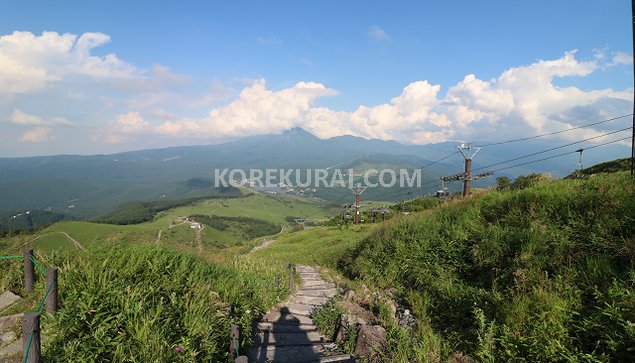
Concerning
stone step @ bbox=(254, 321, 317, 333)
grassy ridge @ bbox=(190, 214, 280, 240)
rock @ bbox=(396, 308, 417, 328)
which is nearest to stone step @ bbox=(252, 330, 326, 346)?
stone step @ bbox=(254, 321, 317, 333)

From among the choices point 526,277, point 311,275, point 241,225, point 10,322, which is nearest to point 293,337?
point 526,277

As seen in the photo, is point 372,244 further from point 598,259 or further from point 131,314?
point 131,314

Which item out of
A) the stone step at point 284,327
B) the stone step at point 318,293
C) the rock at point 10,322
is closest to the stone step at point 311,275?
the stone step at point 318,293

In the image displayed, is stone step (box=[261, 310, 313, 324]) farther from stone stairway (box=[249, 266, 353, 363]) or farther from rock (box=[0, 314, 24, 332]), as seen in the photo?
rock (box=[0, 314, 24, 332])

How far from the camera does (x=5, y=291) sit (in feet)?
23.6

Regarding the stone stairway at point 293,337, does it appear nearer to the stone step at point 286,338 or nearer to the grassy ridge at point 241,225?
the stone step at point 286,338

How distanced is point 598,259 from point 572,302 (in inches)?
54.6

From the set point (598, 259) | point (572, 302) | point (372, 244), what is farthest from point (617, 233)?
point (372, 244)

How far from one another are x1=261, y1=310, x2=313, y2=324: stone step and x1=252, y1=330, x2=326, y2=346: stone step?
76cm

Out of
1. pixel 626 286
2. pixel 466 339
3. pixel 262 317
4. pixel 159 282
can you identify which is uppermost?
pixel 626 286

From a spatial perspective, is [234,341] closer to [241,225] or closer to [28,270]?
[28,270]

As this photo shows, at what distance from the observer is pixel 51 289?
4.69 metres

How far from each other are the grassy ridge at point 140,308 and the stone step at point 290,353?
15.9 inches

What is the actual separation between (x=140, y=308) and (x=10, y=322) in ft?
10.4
